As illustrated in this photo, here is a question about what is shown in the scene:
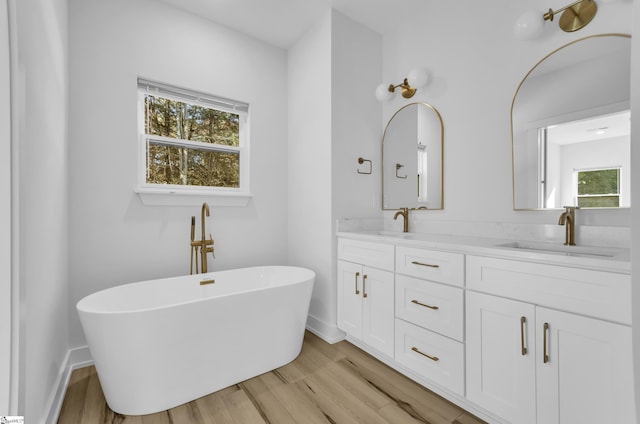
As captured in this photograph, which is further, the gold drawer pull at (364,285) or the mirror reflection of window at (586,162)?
the gold drawer pull at (364,285)

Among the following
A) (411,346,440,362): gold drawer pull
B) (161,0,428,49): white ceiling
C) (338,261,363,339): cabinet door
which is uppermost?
(161,0,428,49): white ceiling

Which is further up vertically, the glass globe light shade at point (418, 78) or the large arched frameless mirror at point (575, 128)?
the glass globe light shade at point (418, 78)

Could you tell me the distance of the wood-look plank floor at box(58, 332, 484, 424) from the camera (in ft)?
5.01

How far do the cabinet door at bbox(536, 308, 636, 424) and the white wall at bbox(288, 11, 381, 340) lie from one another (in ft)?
4.70

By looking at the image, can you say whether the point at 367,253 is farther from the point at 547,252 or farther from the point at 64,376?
the point at 64,376

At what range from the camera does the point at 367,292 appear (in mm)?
2137

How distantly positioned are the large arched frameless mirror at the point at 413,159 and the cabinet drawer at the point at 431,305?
76 centimetres

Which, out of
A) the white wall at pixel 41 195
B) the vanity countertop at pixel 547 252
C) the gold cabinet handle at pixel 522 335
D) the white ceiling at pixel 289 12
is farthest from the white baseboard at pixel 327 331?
the white ceiling at pixel 289 12

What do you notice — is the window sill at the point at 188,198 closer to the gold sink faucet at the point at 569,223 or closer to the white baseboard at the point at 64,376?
the white baseboard at the point at 64,376

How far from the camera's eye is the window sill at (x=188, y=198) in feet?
7.30

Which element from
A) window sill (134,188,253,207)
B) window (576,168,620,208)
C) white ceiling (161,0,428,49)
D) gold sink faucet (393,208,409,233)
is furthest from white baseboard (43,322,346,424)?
white ceiling (161,0,428,49)

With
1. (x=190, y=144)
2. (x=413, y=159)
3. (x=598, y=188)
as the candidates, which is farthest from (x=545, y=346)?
(x=190, y=144)

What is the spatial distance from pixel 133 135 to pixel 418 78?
2147mm

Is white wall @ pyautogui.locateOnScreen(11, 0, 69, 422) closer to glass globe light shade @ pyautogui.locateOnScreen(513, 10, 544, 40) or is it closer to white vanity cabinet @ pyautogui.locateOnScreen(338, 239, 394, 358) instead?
white vanity cabinet @ pyautogui.locateOnScreen(338, 239, 394, 358)
